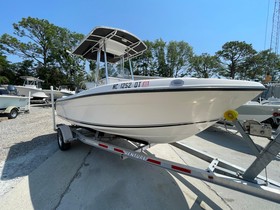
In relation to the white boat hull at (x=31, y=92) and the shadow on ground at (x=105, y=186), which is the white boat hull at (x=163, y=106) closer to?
the shadow on ground at (x=105, y=186)

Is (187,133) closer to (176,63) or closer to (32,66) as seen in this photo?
(176,63)

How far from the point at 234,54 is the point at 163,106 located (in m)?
34.1

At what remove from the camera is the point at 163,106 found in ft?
7.41

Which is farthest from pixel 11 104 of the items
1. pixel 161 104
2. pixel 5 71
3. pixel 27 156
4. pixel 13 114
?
pixel 5 71

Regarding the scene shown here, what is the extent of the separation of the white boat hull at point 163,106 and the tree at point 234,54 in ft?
104

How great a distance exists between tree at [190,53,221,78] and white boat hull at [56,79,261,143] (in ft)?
97.4

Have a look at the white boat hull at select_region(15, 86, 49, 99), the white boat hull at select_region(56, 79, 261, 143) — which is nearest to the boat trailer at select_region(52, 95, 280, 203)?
the white boat hull at select_region(56, 79, 261, 143)

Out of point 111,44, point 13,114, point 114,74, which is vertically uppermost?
point 111,44

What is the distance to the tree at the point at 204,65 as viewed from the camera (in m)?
30.5

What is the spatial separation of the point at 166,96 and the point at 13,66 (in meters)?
33.4

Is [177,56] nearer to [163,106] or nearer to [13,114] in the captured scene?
[13,114]

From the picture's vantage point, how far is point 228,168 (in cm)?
247

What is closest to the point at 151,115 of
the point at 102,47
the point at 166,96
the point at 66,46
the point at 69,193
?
the point at 166,96

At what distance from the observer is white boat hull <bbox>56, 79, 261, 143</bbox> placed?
2.02m
